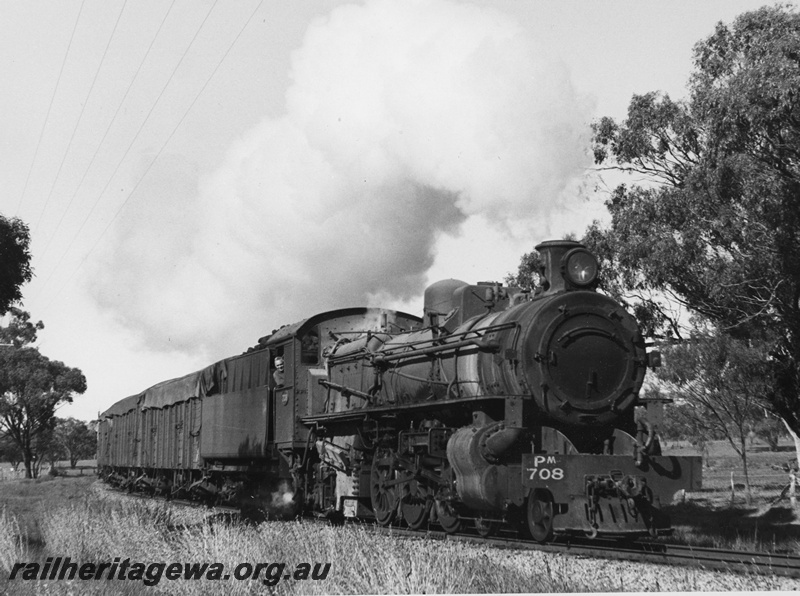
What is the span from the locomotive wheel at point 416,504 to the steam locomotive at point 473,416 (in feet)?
0.09

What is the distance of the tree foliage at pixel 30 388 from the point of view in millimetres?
44812

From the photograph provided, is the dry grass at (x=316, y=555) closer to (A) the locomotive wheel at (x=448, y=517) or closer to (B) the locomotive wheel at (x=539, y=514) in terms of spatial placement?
(B) the locomotive wheel at (x=539, y=514)

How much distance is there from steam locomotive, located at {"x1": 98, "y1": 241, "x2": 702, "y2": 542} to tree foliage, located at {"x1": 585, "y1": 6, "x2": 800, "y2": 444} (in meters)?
4.70

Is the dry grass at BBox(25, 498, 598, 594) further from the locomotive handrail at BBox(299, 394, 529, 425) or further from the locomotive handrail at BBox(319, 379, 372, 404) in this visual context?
the locomotive handrail at BBox(319, 379, 372, 404)

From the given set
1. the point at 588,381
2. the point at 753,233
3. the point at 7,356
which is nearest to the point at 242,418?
the point at 588,381

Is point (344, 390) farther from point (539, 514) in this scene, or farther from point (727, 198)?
point (727, 198)

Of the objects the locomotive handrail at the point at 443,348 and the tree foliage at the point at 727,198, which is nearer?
the locomotive handrail at the point at 443,348

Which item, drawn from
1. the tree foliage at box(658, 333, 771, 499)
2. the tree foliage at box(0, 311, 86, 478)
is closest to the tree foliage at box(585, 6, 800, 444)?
the tree foliage at box(658, 333, 771, 499)

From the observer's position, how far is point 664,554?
9.23 metres

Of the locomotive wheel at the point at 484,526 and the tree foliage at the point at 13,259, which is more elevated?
the tree foliage at the point at 13,259

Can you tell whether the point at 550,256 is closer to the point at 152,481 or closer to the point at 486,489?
the point at 486,489

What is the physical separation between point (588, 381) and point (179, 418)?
15532mm

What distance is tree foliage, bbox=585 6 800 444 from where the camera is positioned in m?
14.4

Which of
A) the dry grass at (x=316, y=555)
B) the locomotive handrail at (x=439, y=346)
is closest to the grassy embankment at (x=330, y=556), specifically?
the dry grass at (x=316, y=555)
